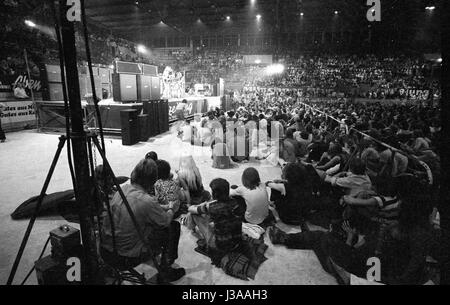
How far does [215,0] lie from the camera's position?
66.5ft

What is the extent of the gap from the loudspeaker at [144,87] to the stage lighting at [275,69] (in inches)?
690

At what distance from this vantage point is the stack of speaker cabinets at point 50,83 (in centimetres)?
1086

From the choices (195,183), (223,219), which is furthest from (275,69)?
(223,219)

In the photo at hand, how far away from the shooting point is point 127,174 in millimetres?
5613

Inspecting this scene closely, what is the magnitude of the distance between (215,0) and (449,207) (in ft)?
73.2

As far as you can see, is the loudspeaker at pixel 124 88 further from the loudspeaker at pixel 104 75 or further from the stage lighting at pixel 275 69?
the stage lighting at pixel 275 69

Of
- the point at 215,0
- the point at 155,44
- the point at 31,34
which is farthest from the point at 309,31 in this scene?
the point at 31,34

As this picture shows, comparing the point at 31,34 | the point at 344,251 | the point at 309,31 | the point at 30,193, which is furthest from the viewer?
the point at 309,31

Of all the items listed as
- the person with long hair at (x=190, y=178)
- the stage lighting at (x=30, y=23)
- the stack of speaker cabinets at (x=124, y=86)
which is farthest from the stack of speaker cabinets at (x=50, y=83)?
the person with long hair at (x=190, y=178)

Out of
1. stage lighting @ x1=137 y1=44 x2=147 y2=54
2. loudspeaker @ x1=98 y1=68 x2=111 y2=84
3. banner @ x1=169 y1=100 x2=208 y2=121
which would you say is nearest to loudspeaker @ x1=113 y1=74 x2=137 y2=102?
banner @ x1=169 y1=100 x2=208 y2=121

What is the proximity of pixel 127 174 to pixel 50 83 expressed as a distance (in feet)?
26.6

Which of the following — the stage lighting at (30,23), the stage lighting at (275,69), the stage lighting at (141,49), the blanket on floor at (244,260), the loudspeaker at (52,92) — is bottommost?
the blanket on floor at (244,260)

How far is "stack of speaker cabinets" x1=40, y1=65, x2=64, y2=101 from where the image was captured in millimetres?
10859

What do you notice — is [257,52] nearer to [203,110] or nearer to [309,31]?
[309,31]
